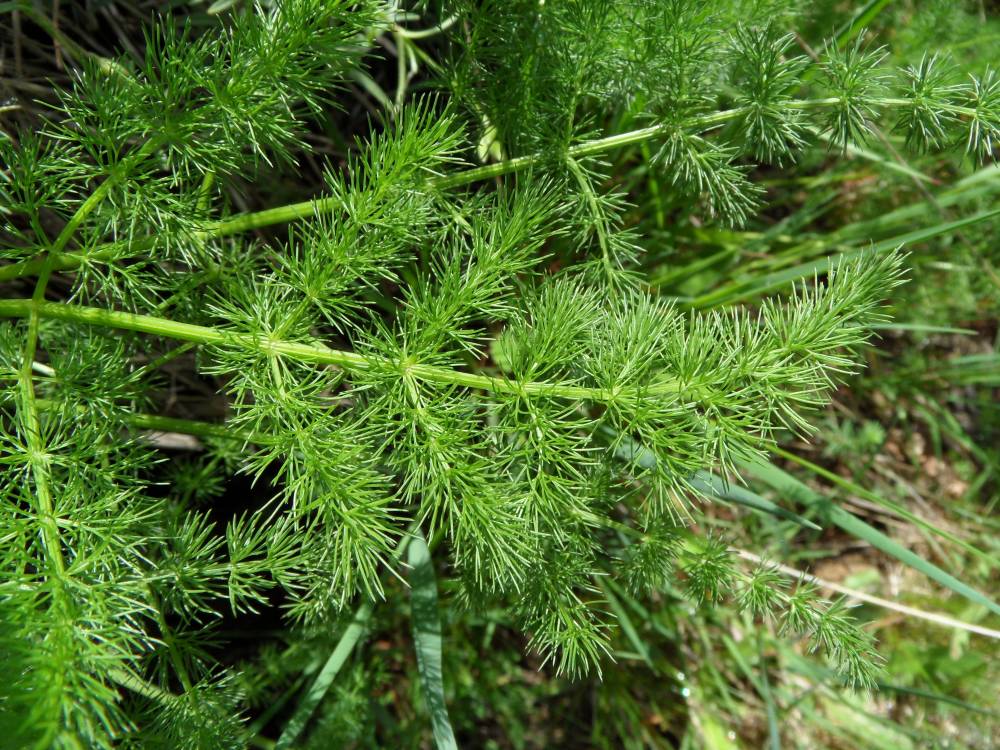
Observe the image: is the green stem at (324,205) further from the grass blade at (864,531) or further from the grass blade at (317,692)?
the grass blade at (317,692)

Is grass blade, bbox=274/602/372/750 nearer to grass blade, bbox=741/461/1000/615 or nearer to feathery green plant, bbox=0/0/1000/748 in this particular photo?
feathery green plant, bbox=0/0/1000/748

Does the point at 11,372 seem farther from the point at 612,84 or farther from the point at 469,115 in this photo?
the point at 612,84

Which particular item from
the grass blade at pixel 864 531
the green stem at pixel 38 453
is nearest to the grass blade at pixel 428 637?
the green stem at pixel 38 453

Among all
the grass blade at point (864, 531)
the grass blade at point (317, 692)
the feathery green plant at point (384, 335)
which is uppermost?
the feathery green plant at point (384, 335)

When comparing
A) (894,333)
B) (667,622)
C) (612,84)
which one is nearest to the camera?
(612,84)

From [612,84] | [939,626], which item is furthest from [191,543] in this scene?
[939,626]

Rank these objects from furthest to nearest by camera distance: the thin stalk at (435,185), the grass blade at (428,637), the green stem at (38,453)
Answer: the grass blade at (428,637), the thin stalk at (435,185), the green stem at (38,453)

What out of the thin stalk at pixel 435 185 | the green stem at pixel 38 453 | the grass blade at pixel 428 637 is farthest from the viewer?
the grass blade at pixel 428 637

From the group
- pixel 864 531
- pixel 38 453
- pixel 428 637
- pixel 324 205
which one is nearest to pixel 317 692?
pixel 428 637
